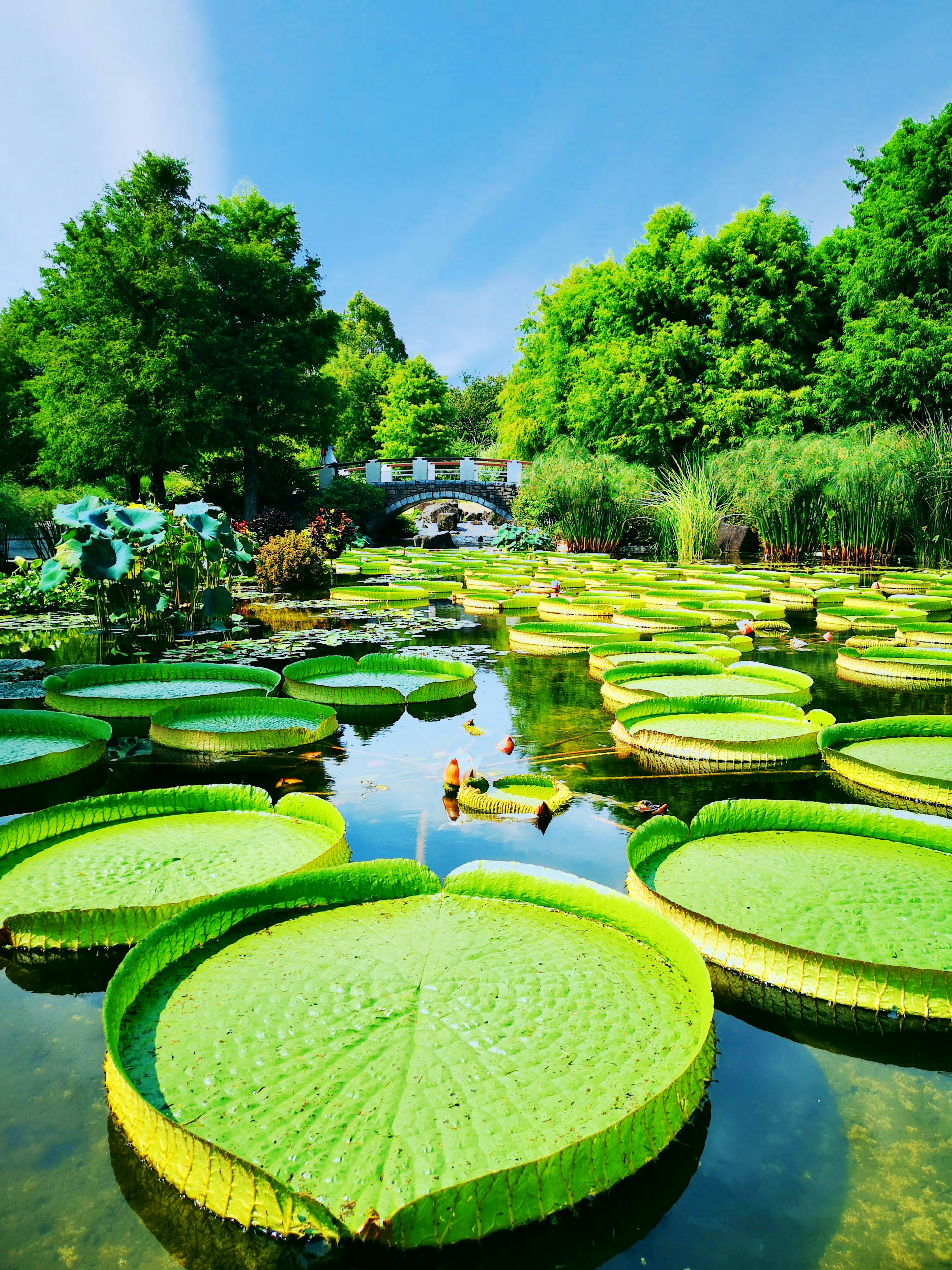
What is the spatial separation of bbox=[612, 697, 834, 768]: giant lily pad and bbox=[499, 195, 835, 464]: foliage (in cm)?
2401

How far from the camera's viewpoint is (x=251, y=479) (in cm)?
2373

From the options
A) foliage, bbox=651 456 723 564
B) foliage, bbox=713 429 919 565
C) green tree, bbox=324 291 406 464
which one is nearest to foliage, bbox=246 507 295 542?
foliage, bbox=651 456 723 564

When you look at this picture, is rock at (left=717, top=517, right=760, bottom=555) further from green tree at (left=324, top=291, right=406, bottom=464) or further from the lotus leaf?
green tree at (left=324, top=291, right=406, bottom=464)

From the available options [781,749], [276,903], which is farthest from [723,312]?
[276,903]

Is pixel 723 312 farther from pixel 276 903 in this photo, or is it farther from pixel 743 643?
pixel 276 903

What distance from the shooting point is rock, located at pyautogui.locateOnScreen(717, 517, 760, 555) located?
50.9 ft

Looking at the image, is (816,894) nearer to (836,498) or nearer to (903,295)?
(836,498)

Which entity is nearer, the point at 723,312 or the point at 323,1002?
the point at 323,1002

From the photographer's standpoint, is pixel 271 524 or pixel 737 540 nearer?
pixel 737 540

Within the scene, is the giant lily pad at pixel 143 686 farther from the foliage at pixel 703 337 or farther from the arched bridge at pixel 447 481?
the foliage at pixel 703 337

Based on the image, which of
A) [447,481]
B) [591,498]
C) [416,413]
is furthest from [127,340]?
[416,413]

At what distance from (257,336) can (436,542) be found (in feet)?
29.7

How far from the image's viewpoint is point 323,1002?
141 centimetres

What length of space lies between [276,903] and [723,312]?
96.3 feet
